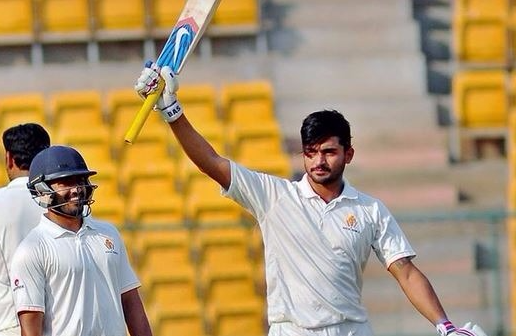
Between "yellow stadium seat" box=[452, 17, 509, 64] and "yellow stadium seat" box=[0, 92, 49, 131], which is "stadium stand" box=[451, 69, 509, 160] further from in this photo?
"yellow stadium seat" box=[0, 92, 49, 131]

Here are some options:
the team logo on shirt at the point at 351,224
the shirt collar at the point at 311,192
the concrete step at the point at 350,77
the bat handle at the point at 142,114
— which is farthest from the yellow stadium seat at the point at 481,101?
the bat handle at the point at 142,114

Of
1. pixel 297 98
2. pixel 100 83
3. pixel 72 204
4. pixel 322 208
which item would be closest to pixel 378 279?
pixel 297 98

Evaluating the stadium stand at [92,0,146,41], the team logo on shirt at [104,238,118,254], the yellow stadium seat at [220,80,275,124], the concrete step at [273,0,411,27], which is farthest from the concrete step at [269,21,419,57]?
the team logo on shirt at [104,238,118,254]

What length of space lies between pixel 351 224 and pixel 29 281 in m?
1.35

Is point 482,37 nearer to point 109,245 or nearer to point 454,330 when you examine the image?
point 454,330

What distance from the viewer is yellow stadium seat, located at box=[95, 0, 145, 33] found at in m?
12.4

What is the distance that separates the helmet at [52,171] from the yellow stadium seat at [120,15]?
659cm

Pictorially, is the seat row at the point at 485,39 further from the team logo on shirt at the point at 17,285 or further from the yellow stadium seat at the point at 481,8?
the team logo on shirt at the point at 17,285

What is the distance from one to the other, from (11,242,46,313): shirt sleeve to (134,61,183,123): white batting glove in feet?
2.40

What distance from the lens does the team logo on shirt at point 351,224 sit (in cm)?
634

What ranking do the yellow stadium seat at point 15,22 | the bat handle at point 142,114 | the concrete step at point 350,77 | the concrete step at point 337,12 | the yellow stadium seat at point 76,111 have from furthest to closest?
the concrete step at point 337,12, the concrete step at point 350,77, the yellow stadium seat at point 15,22, the yellow stadium seat at point 76,111, the bat handle at point 142,114

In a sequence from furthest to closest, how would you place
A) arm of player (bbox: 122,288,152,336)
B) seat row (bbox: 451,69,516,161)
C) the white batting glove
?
seat row (bbox: 451,69,516,161), arm of player (bbox: 122,288,152,336), the white batting glove

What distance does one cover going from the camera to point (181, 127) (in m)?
6.11

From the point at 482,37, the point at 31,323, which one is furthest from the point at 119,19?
the point at 31,323
